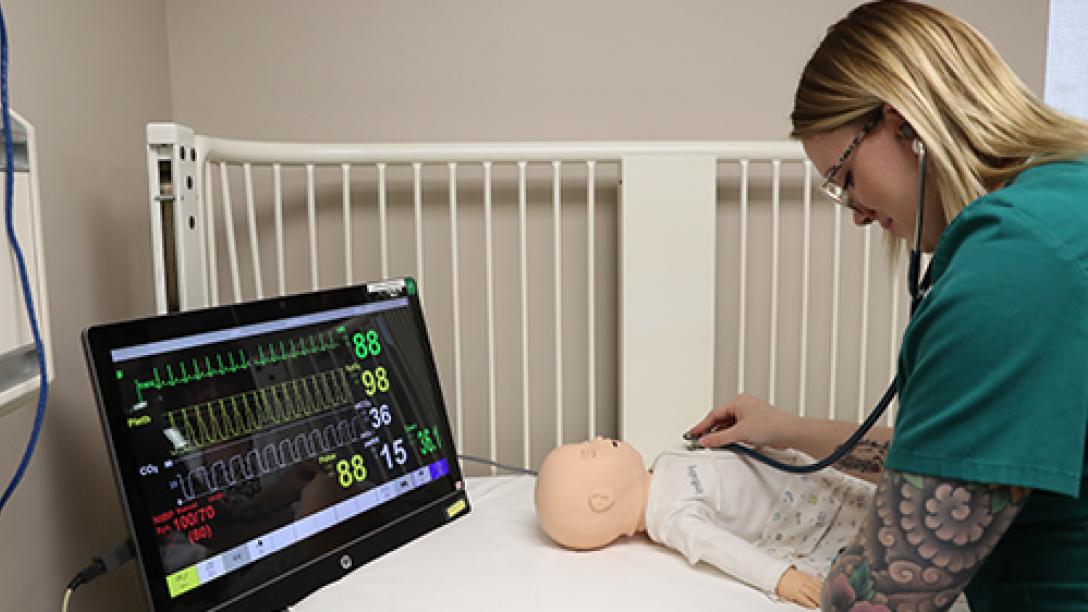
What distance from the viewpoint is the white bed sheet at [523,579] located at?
1.11 m

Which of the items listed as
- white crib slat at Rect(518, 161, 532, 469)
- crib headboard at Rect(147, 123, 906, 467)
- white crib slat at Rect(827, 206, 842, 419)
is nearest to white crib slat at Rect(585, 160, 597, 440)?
crib headboard at Rect(147, 123, 906, 467)

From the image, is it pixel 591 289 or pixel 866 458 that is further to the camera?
pixel 591 289

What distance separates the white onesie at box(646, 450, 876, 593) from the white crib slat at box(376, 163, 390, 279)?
63 centimetres

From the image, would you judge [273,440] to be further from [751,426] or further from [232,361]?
[751,426]

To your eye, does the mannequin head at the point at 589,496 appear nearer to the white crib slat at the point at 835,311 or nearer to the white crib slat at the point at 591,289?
the white crib slat at the point at 591,289

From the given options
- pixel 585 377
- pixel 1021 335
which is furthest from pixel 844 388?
pixel 1021 335

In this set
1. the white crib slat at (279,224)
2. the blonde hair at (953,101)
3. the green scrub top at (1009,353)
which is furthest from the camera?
the white crib slat at (279,224)

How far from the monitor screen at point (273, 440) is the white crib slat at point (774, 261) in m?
0.82

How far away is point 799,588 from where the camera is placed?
3.68ft

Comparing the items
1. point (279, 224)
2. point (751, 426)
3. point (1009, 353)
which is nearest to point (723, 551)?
A: point (751, 426)

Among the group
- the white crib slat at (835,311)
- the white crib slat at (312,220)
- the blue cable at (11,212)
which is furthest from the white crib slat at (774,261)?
the blue cable at (11,212)

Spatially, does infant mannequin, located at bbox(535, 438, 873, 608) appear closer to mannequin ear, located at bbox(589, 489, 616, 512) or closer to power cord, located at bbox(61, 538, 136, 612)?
mannequin ear, located at bbox(589, 489, 616, 512)

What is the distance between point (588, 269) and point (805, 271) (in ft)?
1.35

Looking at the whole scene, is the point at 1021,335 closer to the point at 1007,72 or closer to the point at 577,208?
the point at 1007,72
